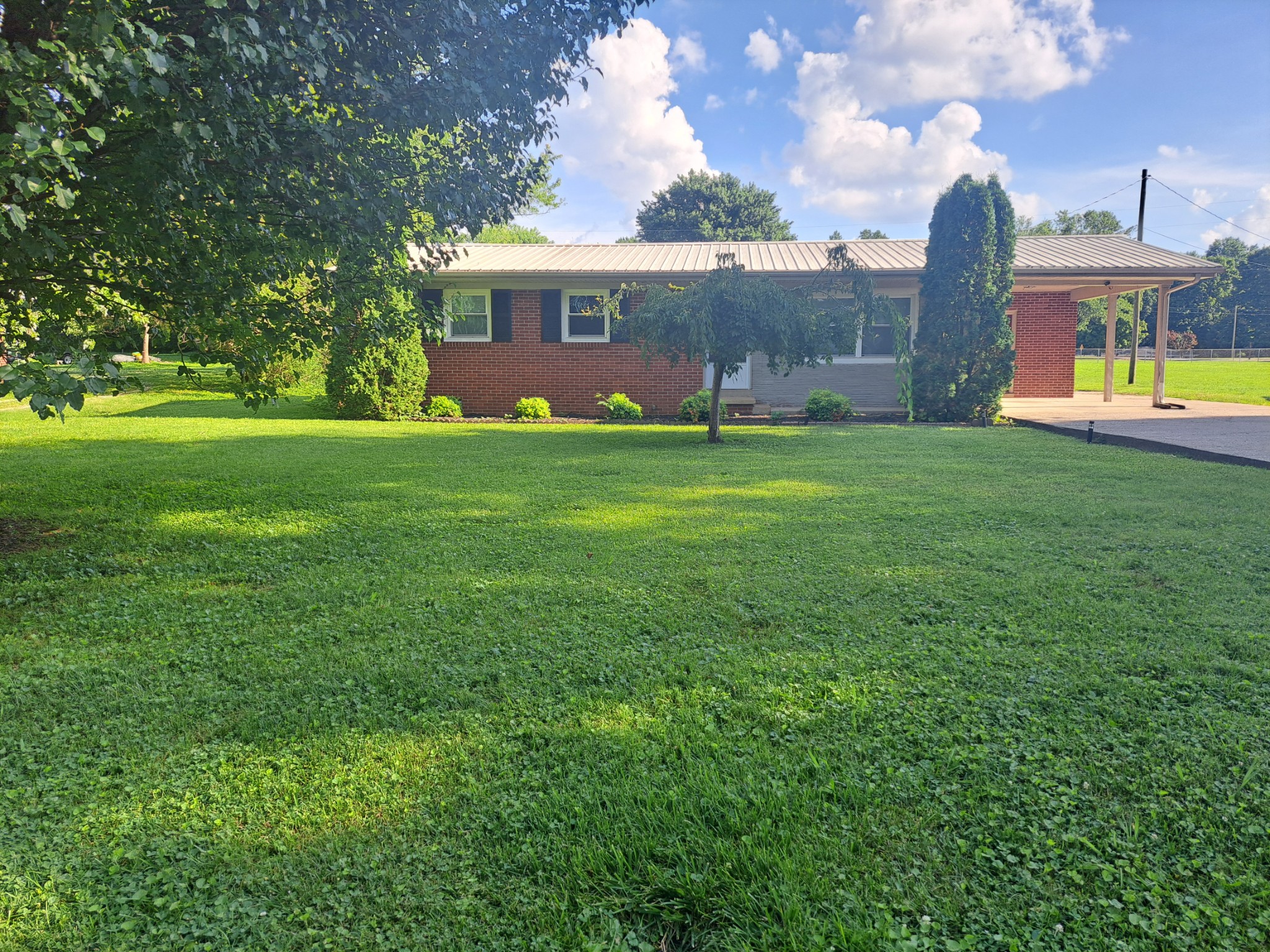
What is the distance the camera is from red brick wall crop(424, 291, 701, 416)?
16641 mm

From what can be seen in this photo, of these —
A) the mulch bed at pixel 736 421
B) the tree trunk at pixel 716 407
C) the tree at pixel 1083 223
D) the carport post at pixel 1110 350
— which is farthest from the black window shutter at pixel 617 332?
the tree at pixel 1083 223

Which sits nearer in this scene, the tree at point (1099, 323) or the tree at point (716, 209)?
the tree at point (716, 209)

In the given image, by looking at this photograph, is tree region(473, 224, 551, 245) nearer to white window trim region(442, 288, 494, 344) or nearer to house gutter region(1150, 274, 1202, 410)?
white window trim region(442, 288, 494, 344)

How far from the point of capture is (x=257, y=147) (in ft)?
12.6

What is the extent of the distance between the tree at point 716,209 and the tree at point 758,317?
37.1 meters

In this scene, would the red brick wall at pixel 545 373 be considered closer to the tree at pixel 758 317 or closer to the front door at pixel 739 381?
the front door at pixel 739 381

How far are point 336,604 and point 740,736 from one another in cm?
243

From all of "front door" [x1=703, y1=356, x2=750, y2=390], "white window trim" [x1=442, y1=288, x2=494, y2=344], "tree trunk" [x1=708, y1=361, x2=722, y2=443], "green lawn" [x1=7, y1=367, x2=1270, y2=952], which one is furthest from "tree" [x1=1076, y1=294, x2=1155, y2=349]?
"green lawn" [x1=7, y1=367, x2=1270, y2=952]

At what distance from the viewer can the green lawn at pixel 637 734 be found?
1799mm

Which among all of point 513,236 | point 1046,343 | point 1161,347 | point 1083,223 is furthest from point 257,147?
point 1083,223

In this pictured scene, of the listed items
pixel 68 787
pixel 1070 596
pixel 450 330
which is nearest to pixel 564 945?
pixel 68 787

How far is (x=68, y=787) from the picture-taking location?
232 cm

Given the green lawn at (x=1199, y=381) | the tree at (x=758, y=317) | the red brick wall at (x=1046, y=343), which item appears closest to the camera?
the tree at (x=758, y=317)

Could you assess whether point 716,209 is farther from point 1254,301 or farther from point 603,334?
point 1254,301
